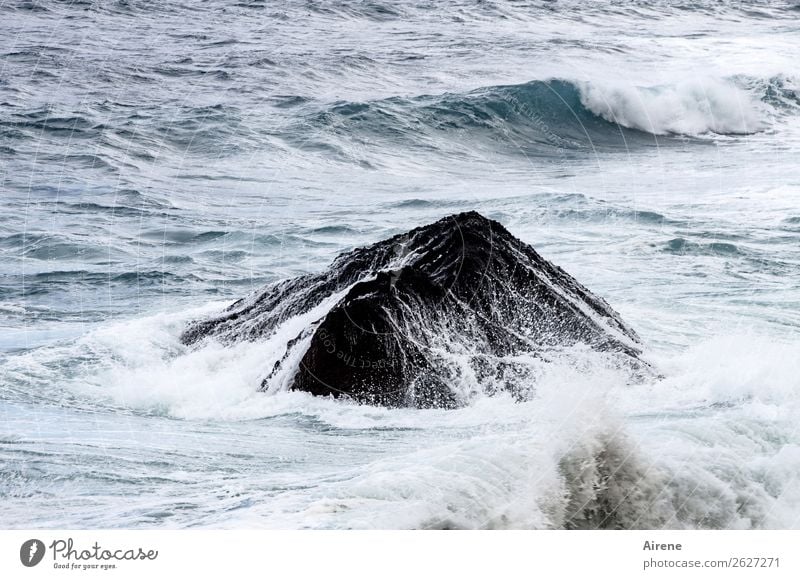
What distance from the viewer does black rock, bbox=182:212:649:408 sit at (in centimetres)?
420

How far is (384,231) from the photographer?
21.3ft

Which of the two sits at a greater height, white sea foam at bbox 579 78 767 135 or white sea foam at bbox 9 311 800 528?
white sea foam at bbox 579 78 767 135

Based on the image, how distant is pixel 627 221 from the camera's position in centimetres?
675

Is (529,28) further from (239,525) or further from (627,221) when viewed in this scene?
(239,525)
